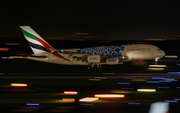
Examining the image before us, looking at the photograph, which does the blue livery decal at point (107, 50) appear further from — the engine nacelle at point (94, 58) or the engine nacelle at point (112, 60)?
the engine nacelle at point (94, 58)

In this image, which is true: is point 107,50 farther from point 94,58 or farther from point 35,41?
point 35,41

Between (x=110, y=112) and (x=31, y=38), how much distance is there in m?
23.8

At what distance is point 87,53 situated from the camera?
33.0m

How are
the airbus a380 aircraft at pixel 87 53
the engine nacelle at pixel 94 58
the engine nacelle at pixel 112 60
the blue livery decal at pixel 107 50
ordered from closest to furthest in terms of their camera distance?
the engine nacelle at pixel 112 60
the engine nacelle at pixel 94 58
the airbus a380 aircraft at pixel 87 53
the blue livery decal at pixel 107 50

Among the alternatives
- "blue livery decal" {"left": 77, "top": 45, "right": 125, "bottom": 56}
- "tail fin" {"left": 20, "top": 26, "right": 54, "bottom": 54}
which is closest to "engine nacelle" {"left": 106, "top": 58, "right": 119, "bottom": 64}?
"blue livery decal" {"left": 77, "top": 45, "right": 125, "bottom": 56}

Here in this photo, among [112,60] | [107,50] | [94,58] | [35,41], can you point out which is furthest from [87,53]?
[35,41]

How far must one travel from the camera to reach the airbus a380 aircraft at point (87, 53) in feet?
104

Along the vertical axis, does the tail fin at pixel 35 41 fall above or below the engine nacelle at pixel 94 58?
above

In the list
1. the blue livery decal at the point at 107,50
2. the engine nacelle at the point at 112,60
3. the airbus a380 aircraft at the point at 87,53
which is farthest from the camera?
the blue livery decal at the point at 107,50

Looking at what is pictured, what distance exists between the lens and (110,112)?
11.0m

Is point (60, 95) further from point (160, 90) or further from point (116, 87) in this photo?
point (160, 90)

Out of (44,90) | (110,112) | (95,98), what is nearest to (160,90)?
(95,98)

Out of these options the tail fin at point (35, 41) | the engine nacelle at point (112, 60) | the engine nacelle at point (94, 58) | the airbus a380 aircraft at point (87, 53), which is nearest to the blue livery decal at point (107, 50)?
the airbus a380 aircraft at point (87, 53)

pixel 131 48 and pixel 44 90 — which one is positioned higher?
pixel 131 48
